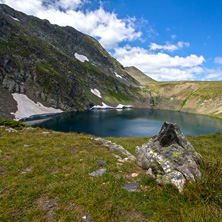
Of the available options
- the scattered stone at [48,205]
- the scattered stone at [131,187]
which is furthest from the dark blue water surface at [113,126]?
the scattered stone at [48,205]

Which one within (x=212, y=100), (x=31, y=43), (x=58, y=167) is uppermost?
(x=31, y=43)

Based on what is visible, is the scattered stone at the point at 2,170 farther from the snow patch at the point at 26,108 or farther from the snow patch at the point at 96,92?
the snow patch at the point at 96,92

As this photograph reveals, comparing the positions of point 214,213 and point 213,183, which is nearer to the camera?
point 214,213

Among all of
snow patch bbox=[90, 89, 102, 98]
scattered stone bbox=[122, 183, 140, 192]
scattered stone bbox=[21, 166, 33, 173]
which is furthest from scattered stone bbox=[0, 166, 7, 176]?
snow patch bbox=[90, 89, 102, 98]

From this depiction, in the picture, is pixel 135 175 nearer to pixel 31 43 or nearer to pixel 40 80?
pixel 40 80

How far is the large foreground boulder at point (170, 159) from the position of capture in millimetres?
6184

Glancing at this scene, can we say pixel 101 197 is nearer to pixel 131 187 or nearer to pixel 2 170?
pixel 131 187

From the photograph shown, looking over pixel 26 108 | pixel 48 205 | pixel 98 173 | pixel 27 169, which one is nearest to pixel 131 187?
pixel 98 173

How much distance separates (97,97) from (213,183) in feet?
576

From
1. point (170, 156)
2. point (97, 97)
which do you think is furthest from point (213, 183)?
point (97, 97)

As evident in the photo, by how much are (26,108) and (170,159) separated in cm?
10180

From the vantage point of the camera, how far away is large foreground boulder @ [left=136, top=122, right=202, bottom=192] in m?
6.18

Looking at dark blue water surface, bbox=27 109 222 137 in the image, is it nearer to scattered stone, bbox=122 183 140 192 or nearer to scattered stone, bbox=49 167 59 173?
scattered stone, bbox=49 167 59 173

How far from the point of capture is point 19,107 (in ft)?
279
